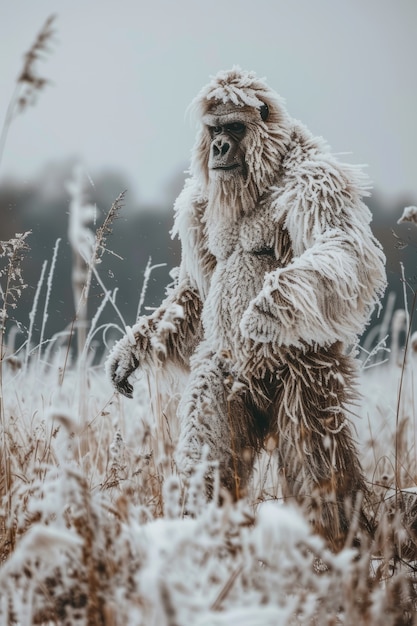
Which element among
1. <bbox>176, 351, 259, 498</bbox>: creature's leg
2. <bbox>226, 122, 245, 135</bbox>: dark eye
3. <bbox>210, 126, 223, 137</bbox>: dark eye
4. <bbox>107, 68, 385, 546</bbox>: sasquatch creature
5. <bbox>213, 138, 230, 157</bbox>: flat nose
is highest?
<bbox>226, 122, 245, 135</bbox>: dark eye

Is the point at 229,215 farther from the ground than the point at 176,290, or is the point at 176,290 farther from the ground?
the point at 229,215

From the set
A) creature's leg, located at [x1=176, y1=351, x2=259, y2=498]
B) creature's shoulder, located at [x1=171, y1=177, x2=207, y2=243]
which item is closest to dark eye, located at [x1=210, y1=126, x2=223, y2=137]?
creature's shoulder, located at [x1=171, y1=177, x2=207, y2=243]

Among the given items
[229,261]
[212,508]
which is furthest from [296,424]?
[212,508]

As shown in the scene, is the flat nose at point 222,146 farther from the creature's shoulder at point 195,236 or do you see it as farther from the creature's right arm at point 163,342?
the creature's right arm at point 163,342

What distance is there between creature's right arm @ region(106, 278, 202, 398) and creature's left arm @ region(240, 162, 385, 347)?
1.18 ft

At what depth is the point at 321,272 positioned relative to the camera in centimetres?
154

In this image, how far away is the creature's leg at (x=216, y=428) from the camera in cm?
166

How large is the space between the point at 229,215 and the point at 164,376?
0.48m

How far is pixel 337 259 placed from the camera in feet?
5.10

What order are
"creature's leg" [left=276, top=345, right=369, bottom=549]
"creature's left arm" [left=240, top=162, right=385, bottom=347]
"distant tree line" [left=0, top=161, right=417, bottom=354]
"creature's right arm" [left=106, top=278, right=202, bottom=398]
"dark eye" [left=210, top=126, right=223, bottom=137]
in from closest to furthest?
"creature's left arm" [left=240, top=162, right=385, bottom=347] < "creature's leg" [left=276, top=345, right=369, bottom=549] < "dark eye" [left=210, top=126, right=223, bottom=137] < "creature's right arm" [left=106, top=278, right=202, bottom=398] < "distant tree line" [left=0, top=161, right=417, bottom=354]

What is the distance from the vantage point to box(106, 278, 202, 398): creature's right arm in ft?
6.07

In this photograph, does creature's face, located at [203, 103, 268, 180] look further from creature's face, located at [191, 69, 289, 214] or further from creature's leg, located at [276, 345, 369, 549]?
creature's leg, located at [276, 345, 369, 549]

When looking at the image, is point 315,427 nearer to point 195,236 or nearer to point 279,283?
point 279,283

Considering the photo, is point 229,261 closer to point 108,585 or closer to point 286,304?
point 286,304
